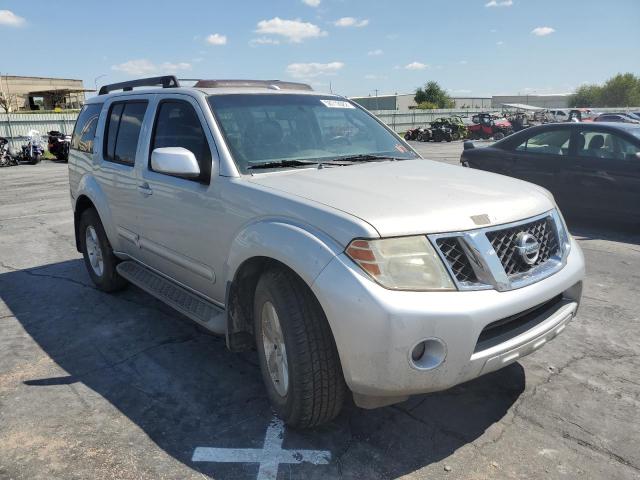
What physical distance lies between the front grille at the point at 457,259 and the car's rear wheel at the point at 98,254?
3.55 metres

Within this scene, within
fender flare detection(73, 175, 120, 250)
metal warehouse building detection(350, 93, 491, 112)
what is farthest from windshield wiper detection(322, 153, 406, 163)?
metal warehouse building detection(350, 93, 491, 112)

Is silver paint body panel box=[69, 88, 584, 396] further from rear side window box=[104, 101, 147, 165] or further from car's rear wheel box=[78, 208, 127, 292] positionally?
car's rear wheel box=[78, 208, 127, 292]

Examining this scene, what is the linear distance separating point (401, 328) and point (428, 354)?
0.22 meters

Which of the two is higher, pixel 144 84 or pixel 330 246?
pixel 144 84

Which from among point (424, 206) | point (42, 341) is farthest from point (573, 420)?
point (42, 341)

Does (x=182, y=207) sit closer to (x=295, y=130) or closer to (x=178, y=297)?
(x=178, y=297)

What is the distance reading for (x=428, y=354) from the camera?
7.78 feet

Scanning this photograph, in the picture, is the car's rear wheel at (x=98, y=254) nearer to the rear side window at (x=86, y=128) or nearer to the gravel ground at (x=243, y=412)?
the gravel ground at (x=243, y=412)

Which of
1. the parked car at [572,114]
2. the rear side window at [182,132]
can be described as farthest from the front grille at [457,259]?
the parked car at [572,114]

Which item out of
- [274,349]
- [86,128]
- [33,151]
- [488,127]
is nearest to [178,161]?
[274,349]

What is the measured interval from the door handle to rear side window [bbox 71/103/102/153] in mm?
1381

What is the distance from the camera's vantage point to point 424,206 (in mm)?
2613

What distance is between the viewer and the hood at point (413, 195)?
2.50 m

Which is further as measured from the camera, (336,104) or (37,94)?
(37,94)
